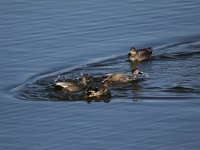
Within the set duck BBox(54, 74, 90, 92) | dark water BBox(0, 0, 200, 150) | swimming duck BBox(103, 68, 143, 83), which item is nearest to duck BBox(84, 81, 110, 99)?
dark water BBox(0, 0, 200, 150)

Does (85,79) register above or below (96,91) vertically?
above

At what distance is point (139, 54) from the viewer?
2200 centimetres

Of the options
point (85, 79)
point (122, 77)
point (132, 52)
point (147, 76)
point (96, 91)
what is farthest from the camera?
point (132, 52)

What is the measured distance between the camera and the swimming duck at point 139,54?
21.8m

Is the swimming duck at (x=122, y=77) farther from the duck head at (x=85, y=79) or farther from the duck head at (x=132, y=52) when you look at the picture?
the duck head at (x=132, y=52)

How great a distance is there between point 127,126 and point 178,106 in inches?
64.8

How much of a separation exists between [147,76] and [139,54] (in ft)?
4.27

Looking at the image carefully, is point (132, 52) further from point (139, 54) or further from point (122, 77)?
point (122, 77)

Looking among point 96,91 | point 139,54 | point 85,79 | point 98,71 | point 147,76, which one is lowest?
point 96,91

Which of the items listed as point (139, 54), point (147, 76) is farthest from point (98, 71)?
point (147, 76)

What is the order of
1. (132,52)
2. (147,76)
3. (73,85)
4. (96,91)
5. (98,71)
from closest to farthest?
(96,91) < (73,85) < (147,76) < (98,71) < (132,52)

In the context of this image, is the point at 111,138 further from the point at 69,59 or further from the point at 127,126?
the point at 69,59

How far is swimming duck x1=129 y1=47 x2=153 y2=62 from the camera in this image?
21.8 meters

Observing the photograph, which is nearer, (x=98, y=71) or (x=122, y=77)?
(x=122, y=77)
